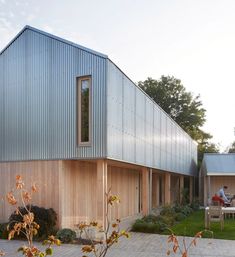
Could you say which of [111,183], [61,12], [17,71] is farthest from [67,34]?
[111,183]

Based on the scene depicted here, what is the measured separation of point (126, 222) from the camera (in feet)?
55.9

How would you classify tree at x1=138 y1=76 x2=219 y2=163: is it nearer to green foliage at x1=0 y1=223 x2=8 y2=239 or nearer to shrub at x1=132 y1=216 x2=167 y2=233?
shrub at x1=132 y1=216 x2=167 y2=233

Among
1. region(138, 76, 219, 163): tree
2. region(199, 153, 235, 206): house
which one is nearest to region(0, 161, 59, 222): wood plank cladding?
region(199, 153, 235, 206): house

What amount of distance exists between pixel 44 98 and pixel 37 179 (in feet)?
9.06

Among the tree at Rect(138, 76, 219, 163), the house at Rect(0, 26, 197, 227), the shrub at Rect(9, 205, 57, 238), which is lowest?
the shrub at Rect(9, 205, 57, 238)

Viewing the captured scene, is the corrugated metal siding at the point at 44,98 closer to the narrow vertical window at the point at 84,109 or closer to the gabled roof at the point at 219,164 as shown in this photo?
the narrow vertical window at the point at 84,109

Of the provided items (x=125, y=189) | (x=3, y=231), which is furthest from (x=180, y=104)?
(x=3, y=231)

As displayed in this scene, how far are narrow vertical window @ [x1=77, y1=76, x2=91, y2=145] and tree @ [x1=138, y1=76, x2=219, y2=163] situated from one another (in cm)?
3896

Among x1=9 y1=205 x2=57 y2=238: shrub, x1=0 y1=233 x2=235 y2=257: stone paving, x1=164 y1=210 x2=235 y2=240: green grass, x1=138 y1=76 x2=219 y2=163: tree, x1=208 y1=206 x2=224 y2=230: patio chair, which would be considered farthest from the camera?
x1=138 y1=76 x2=219 y2=163: tree

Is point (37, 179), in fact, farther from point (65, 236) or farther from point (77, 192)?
point (65, 236)

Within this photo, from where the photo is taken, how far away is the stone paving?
10.3 m

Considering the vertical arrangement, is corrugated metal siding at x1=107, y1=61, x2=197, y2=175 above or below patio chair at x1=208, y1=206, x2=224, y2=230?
above

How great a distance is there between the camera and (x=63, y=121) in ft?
43.0

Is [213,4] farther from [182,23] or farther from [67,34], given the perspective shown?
[67,34]
